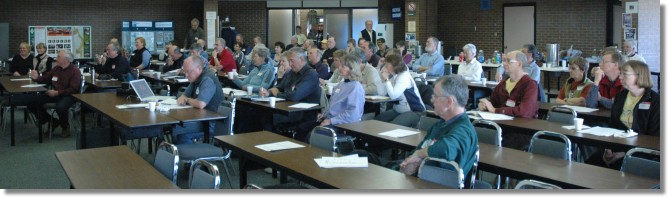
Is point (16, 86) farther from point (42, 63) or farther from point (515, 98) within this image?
point (515, 98)

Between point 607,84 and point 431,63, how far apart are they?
4.79m

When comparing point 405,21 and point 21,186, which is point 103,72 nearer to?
point 21,186

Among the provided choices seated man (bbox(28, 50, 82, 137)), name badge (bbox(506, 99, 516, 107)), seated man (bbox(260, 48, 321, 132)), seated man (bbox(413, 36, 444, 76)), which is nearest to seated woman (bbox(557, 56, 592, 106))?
name badge (bbox(506, 99, 516, 107))

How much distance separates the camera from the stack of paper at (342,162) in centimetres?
373

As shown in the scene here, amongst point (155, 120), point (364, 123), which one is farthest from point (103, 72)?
point (364, 123)

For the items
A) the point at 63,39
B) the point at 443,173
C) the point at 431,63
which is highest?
the point at 63,39

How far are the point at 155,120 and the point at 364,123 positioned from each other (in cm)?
164

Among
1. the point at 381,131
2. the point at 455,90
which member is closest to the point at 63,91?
the point at 381,131

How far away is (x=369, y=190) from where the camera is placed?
130 inches

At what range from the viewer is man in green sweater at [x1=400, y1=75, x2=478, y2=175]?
3.65 metres

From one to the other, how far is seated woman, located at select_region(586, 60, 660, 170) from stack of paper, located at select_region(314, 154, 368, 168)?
1935mm

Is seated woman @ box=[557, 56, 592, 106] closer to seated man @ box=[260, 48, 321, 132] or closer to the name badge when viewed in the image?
the name badge

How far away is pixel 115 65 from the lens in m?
10.2

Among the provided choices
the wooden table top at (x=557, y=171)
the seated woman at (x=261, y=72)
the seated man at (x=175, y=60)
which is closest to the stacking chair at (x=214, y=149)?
the wooden table top at (x=557, y=171)
